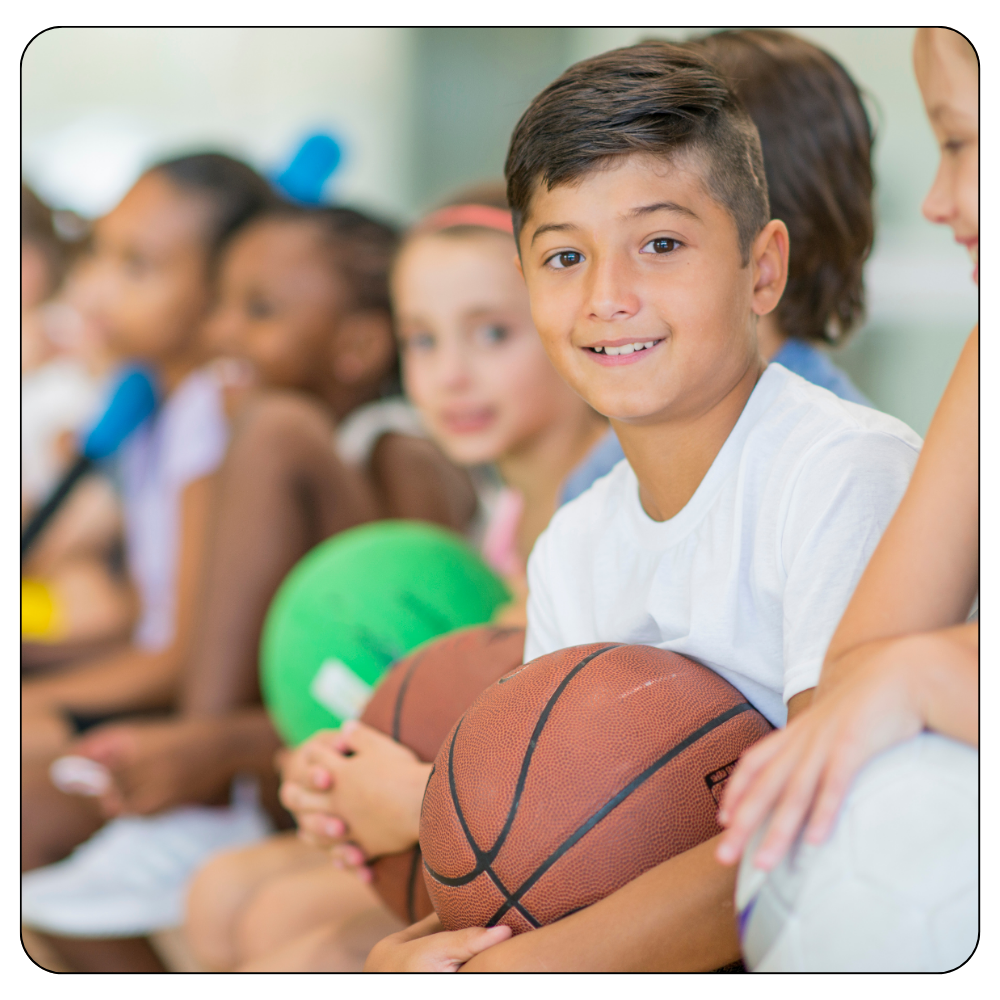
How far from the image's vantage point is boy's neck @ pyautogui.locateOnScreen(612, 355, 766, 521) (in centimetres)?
83

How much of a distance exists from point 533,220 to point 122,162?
1665 millimetres

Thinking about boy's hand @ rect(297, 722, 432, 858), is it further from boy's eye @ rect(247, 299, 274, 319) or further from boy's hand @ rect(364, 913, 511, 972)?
boy's eye @ rect(247, 299, 274, 319)

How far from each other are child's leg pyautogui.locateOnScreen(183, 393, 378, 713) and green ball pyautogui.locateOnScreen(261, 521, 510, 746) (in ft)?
0.76

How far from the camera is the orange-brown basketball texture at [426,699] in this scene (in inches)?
37.7

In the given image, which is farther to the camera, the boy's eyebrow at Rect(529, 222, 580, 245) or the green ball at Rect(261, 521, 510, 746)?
the green ball at Rect(261, 521, 510, 746)

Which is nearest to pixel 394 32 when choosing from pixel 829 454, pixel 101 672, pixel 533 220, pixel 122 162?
pixel 122 162

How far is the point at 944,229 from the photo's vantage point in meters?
1.11

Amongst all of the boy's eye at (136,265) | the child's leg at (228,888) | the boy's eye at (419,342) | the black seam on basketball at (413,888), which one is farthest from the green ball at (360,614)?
the boy's eye at (136,265)

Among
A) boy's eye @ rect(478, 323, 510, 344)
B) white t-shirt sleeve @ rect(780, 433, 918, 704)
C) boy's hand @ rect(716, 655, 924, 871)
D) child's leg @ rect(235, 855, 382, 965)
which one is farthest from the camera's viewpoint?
boy's eye @ rect(478, 323, 510, 344)

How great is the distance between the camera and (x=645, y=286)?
0.77 meters

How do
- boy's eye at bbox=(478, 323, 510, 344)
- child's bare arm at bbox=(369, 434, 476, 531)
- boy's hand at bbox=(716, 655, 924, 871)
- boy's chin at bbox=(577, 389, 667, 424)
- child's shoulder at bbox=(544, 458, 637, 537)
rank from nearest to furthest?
1. boy's hand at bbox=(716, 655, 924, 871)
2. boy's chin at bbox=(577, 389, 667, 424)
3. child's shoulder at bbox=(544, 458, 637, 537)
4. boy's eye at bbox=(478, 323, 510, 344)
5. child's bare arm at bbox=(369, 434, 476, 531)

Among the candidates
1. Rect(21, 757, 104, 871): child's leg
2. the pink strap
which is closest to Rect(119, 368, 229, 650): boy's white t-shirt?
Rect(21, 757, 104, 871): child's leg

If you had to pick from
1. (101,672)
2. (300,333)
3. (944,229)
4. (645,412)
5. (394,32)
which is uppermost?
(394,32)

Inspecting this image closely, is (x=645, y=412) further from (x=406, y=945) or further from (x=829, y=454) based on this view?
(x=406, y=945)
